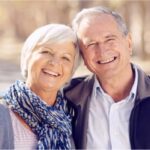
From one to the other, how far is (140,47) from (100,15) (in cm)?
620

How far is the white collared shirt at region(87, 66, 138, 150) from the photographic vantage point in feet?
6.93

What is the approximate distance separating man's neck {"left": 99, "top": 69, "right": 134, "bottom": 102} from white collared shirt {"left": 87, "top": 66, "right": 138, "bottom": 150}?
0.04 m

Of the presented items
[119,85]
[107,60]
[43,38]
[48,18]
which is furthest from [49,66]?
[48,18]

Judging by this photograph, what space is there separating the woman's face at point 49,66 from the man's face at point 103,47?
7.8 inches

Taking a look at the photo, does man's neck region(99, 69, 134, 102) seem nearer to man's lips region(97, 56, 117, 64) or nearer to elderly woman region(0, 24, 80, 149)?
man's lips region(97, 56, 117, 64)

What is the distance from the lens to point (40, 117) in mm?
2010

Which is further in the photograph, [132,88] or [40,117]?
[132,88]

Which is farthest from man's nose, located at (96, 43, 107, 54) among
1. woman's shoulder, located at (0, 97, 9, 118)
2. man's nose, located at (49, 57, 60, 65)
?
woman's shoulder, located at (0, 97, 9, 118)

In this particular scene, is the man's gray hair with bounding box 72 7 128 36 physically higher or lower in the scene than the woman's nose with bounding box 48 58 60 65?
higher

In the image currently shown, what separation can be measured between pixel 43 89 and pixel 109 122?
0.39 meters

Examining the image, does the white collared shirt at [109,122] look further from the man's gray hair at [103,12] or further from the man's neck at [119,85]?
the man's gray hair at [103,12]

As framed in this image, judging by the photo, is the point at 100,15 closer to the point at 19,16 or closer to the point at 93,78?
the point at 93,78

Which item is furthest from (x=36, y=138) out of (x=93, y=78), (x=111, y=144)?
(x=93, y=78)

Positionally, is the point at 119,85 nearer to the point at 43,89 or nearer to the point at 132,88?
the point at 132,88
